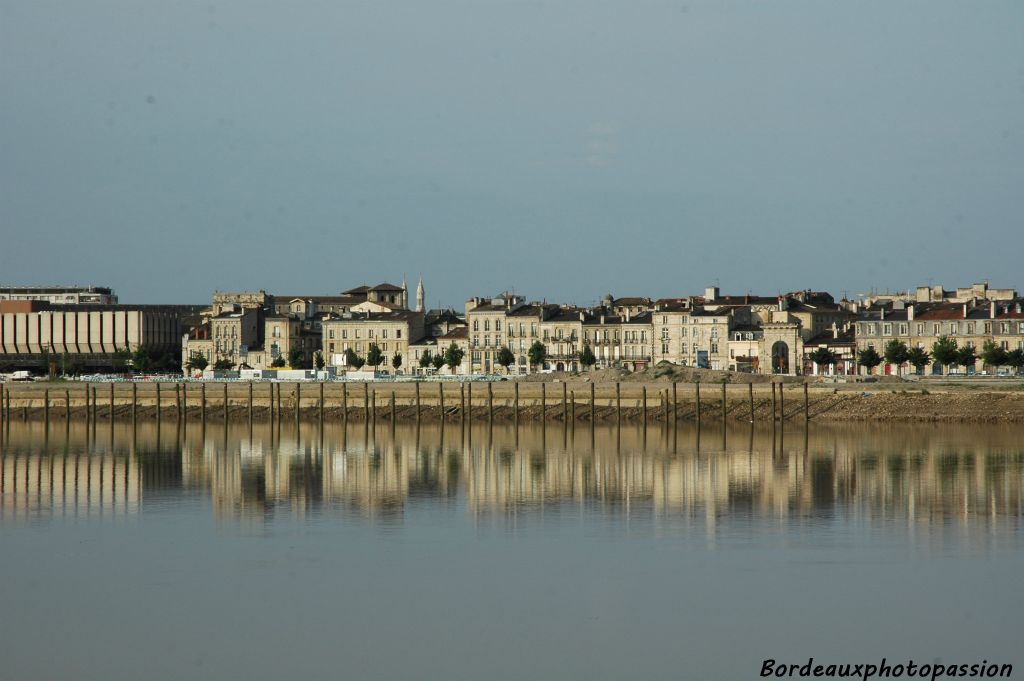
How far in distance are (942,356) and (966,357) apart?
115 inches

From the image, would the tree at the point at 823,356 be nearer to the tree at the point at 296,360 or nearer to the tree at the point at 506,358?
the tree at the point at 506,358

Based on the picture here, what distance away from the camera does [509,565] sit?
30000 millimetres

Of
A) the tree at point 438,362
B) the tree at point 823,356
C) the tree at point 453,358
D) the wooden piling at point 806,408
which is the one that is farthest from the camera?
the tree at point 438,362

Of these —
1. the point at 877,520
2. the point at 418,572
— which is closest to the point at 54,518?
the point at 418,572

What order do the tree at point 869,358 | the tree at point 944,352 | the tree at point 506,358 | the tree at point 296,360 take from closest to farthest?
the tree at point 944,352 → the tree at point 869,358 → the tree at point 506,358 → the tree at point 296,360

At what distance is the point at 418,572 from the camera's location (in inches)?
1156

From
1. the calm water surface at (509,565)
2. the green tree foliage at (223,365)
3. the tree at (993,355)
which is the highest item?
the tree at (993,355)

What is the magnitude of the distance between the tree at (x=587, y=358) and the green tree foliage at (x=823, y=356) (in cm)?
1350

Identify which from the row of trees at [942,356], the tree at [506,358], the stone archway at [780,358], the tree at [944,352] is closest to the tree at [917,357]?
the row of trees at [942,356]

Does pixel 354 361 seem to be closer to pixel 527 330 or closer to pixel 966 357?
pixel 527 330

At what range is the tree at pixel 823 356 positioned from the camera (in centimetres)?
9394

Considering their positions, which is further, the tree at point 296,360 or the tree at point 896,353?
the tree at point 296,360

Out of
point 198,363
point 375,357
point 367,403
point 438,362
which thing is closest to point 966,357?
point 438,362

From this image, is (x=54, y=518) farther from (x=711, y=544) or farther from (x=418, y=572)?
(x=711, y=544)
